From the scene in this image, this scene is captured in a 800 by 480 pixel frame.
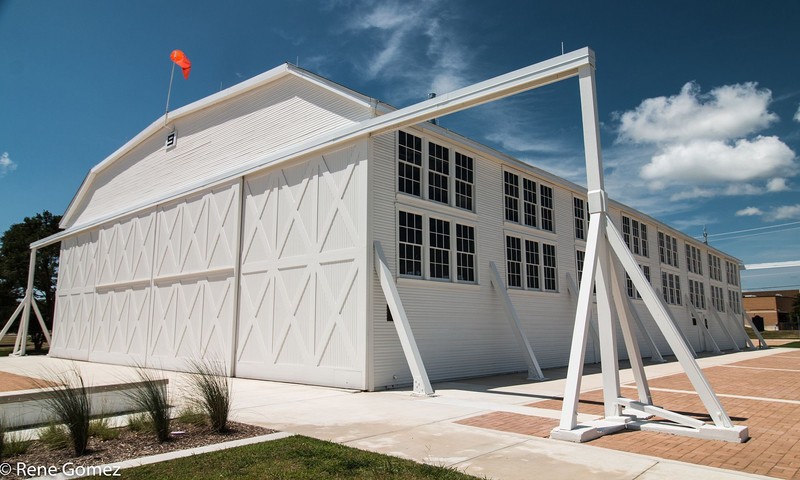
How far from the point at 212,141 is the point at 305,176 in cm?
649

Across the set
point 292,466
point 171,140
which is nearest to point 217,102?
point 171,140

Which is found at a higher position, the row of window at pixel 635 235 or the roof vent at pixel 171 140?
the roof vent at pixel 171 140

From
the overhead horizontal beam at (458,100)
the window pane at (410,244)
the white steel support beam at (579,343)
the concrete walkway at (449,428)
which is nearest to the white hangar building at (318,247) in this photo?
the window pane at (410,244)

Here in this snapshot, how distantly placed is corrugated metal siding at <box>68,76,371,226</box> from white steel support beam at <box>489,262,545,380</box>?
6475 mm

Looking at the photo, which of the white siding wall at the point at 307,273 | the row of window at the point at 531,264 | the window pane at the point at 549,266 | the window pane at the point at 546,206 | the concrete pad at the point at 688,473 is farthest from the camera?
the window pane at the point at 546,206

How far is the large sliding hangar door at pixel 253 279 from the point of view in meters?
12.9

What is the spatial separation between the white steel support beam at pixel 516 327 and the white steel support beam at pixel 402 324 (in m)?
4.11

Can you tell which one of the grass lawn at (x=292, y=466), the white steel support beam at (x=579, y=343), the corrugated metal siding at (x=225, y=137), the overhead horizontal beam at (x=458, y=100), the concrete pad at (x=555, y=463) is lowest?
the concrete pad at (x=555, y=463)

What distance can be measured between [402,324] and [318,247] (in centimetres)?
321

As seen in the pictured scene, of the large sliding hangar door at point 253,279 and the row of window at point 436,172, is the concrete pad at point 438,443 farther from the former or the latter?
the row of window at point 436,172

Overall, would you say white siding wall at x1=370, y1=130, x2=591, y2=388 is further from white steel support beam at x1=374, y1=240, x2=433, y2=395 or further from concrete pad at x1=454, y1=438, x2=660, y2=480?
concrete pad at x1=454, y1=438, x2=660, y2=480

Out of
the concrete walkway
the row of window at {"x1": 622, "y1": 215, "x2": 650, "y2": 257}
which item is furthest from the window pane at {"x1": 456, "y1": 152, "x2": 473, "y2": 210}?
the row of window at {"x1": 622, "y1": 215, "x2": 650, "y2": 257}

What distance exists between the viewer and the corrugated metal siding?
592 inches

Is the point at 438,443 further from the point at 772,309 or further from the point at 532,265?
the point at 772,309
